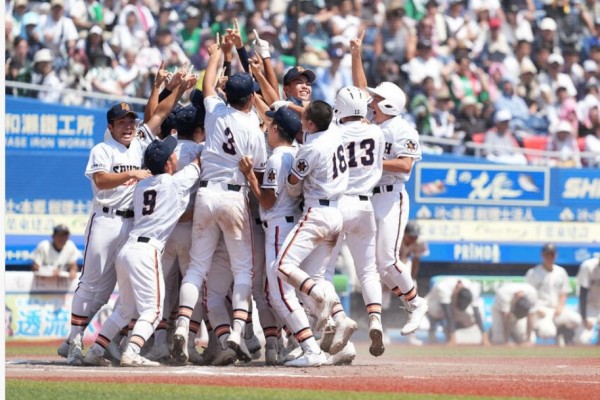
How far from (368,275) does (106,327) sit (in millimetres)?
2147

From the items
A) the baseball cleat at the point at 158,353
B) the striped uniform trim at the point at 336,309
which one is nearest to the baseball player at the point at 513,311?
the striped uniform trim at the point at 336,309

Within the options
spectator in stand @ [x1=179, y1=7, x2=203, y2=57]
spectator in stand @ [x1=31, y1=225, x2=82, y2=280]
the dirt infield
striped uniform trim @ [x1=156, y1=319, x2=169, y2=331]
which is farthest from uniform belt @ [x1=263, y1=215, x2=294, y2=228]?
spectator in stand @ [x1=179, y1=7, x2=203, y2=57]

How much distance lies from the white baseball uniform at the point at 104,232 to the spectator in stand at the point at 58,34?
7.10m

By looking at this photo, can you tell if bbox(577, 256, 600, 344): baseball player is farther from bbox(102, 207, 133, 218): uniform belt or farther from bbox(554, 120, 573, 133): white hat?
bbox(102, 207, 133, 218): uniform belt

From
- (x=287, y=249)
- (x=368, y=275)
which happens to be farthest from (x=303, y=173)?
(x=368, y=275)

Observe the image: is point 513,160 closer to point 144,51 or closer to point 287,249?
point 144,51

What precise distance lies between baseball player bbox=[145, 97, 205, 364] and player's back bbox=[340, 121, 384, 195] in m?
1.21

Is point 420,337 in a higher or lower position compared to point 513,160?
lower

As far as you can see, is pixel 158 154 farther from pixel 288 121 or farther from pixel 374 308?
pixel 374 308

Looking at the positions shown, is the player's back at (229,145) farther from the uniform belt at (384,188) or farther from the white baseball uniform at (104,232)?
the uniform belt at (384,188)

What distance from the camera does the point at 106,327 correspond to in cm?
964

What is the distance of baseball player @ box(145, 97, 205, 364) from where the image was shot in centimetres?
993

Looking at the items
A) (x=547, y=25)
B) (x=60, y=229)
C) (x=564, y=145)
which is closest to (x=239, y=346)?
(x=60, y=229)

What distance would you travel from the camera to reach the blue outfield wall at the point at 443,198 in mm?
15914
